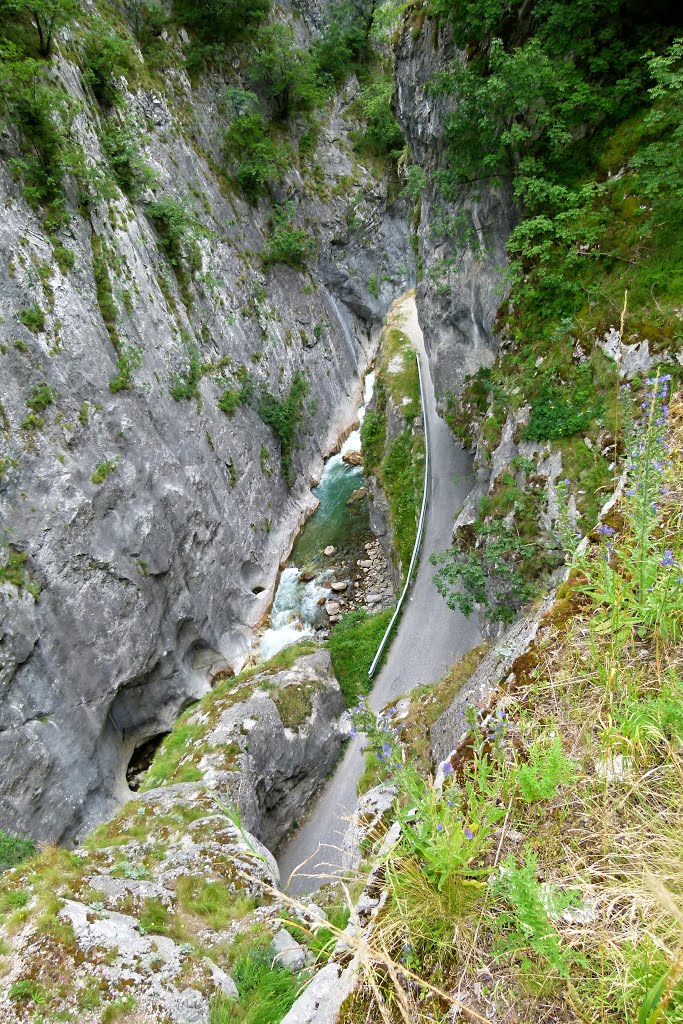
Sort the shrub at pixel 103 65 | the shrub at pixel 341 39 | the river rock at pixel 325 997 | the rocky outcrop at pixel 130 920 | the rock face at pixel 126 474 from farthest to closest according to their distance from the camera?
1. the shrub at pixel 341 39
2. the shrub at pixel 103 65
3. the rock face at pixel 126 474
4. the rocky outcrop at pixel 130 920
5. the river rock at pixel 325 997

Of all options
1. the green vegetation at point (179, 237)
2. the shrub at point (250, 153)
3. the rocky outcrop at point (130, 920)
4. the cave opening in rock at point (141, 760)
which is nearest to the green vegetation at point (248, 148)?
the shrub at point (250, 153)

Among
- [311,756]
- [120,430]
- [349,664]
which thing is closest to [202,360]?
[120,430]

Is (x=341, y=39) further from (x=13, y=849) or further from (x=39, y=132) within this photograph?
(x=13, y=849)

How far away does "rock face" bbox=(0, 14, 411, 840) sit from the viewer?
41.9ft

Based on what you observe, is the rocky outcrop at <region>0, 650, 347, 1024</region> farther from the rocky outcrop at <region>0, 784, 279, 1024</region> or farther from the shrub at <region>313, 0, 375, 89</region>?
the shrub at <region>313, 0, 375, 89</region>

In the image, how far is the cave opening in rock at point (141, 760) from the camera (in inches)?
589

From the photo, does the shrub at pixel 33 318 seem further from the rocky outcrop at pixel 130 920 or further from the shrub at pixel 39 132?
the rocky outcrop at pixel 130 920

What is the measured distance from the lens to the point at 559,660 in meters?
3.34

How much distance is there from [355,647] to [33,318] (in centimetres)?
1376

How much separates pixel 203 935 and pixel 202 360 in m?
18.9

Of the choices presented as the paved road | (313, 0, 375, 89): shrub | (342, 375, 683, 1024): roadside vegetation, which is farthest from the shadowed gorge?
(313, 0, 375, 89): shrub

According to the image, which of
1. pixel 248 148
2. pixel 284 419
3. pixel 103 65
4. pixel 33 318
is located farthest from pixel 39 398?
pixel 248 148

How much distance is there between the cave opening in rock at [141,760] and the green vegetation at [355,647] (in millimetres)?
5975

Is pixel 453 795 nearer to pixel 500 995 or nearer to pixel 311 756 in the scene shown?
pixel 500 995
